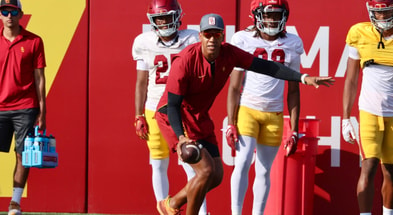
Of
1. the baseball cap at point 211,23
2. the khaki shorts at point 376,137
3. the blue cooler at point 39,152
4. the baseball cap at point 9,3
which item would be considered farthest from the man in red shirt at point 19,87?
the khaki shorts at point 376,137

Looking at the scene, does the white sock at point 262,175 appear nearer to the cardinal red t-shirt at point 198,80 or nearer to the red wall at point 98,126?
the cardinal red t-shirt at point 198,80

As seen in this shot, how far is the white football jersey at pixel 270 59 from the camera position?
24.8 ft

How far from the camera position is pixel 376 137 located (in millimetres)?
7172

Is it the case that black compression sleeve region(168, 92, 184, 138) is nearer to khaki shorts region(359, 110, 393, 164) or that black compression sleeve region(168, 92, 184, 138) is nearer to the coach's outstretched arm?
the coach's outstretched arm

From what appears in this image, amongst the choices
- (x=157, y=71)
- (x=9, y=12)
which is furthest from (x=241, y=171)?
(x=9, y=12)

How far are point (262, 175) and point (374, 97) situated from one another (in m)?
1.08

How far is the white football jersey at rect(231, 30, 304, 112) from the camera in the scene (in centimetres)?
→ 757

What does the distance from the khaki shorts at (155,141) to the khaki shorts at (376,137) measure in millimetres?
1565

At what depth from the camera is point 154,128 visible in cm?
754

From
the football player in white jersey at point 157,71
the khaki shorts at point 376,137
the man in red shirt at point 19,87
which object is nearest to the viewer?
the khaki shorts at point 376,137

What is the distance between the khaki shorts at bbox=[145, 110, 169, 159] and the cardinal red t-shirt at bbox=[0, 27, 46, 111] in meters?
1.03

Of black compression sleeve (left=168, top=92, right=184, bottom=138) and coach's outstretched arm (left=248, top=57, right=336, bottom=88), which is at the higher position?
coach's outstretched arm (left=248, top=57, right=336, bottom=88)

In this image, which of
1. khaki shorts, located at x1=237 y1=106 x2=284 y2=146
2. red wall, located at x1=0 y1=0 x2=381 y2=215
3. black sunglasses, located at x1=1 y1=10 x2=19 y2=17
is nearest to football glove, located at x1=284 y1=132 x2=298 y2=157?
khaki shorts, located at x1=237 y1=106 x2=284 y2=146

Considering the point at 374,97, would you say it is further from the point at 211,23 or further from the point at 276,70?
the point at 211,23
